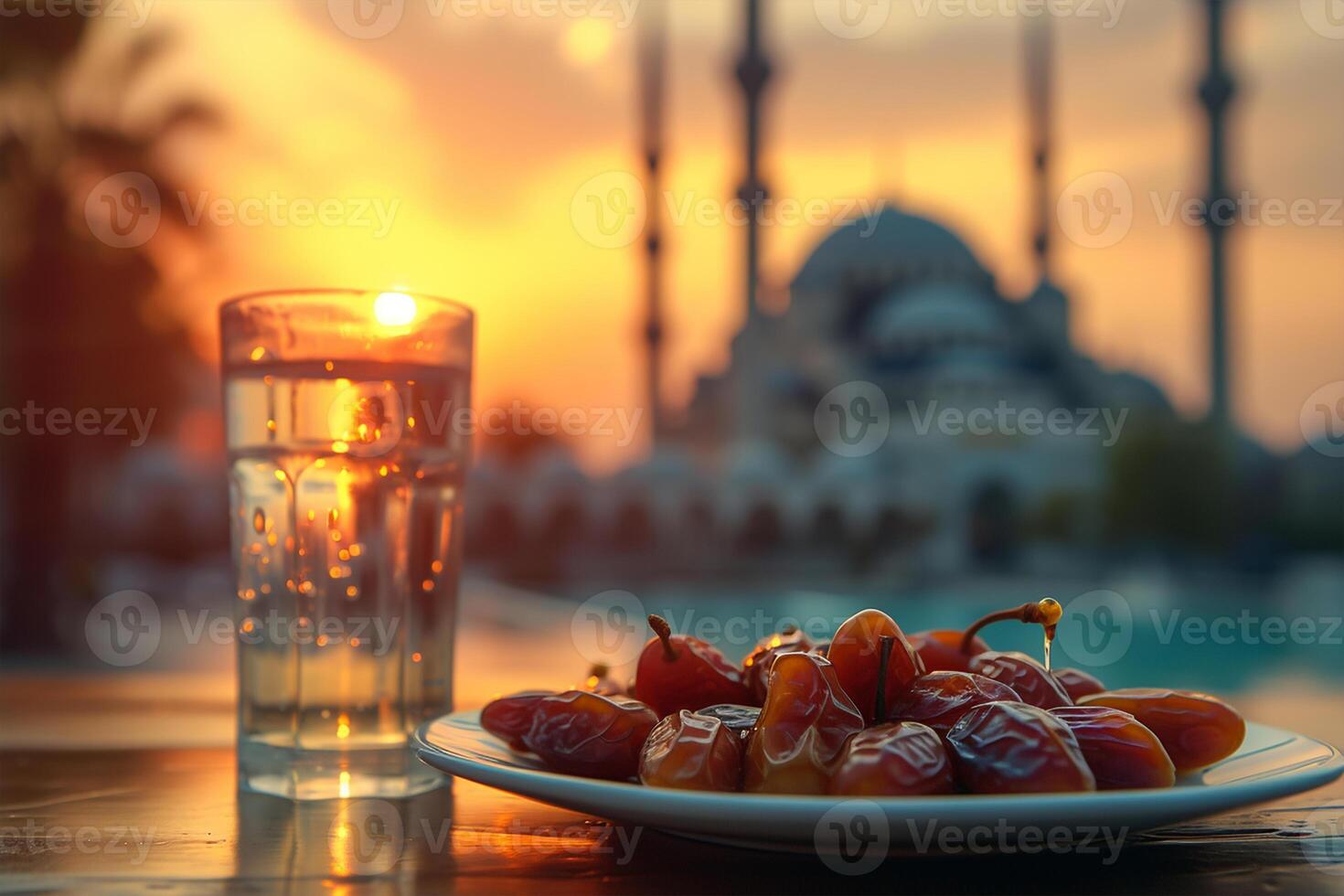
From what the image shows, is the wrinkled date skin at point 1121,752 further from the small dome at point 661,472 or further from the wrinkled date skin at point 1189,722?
the small dome at point 661,472

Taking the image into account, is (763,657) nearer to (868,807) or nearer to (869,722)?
(869,722)

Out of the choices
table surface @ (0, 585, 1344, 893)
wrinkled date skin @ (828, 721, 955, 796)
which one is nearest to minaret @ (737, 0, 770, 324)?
table surface @ (0, 585, 1344, 893)

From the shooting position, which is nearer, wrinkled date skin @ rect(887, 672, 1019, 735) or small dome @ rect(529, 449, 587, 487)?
wrinkled date skin @ rect(887, 672, 1019, 735)

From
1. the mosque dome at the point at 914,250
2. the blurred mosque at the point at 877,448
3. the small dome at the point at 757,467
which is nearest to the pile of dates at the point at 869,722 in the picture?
the blurred mosque at the point at 877,448

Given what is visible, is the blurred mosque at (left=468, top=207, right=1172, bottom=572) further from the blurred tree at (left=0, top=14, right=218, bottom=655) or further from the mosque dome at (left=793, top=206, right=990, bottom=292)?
the blurred tree at (left=0, top=14, right=218, bottom=655)

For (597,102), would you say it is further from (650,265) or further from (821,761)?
(821,761)

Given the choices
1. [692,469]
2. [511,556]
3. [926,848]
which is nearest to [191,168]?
[926,848]
